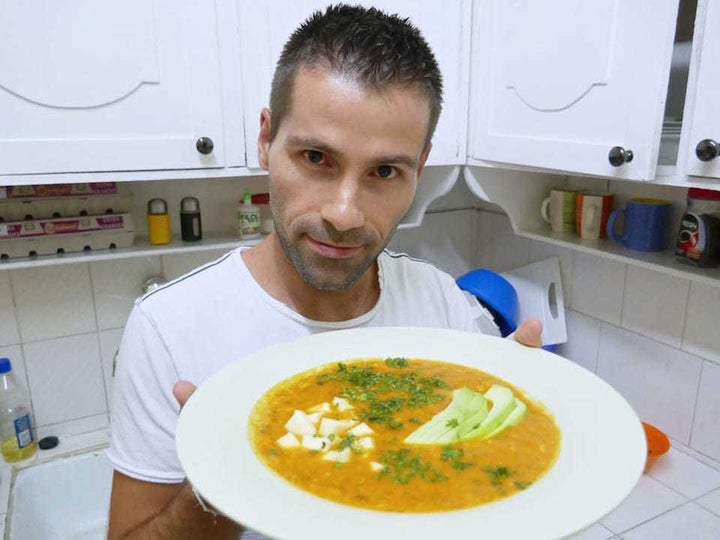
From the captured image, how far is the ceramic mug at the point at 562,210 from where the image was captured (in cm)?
168

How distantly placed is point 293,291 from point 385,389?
1.07 feet

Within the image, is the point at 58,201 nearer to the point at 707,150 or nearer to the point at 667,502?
the point at 707,150

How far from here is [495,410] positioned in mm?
711

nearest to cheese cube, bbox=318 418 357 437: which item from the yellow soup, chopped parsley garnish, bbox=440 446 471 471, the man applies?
the yellow soup

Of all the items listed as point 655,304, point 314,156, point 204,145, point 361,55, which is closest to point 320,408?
point 314,156

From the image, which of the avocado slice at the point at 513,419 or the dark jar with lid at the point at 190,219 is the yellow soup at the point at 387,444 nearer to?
the avocado slice at the point at 513,419

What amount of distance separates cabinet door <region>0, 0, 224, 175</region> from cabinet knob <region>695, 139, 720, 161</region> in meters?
0.97

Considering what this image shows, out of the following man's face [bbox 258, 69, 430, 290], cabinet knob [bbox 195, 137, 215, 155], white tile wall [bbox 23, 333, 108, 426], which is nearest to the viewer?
man's face [bbox 258, 69, 430, 290]

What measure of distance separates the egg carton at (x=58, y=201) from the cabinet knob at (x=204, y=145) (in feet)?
1.23

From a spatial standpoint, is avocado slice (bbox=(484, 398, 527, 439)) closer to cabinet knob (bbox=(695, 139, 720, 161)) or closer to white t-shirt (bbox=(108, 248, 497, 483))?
white t-shirt (bbox=(108, 248, 497, 483))

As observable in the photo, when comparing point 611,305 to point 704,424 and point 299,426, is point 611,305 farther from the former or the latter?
point 299,426

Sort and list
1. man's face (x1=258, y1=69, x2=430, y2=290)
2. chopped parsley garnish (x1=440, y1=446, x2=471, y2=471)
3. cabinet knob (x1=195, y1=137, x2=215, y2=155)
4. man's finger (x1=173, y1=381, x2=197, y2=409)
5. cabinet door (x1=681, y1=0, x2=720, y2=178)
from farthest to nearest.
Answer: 1. cabinet knob (x1=195, y1=137, x2=215, y2=155)
2. cabinet door (x1=681, y1=0, x2=720, y2=178)
3. man's face (x1=258, y1=69, x2=430, y2=290)
4. man's finger (x1=173, y1=381, x2=197, y2=409)
5. chopped parsley garnish (x1=440, y1=446, x2=471, y2=471)

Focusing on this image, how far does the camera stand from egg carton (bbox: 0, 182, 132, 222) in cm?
136

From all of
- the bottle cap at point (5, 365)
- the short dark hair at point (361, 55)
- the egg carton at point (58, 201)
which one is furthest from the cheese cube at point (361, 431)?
the bottle cap at point (5, 365)
